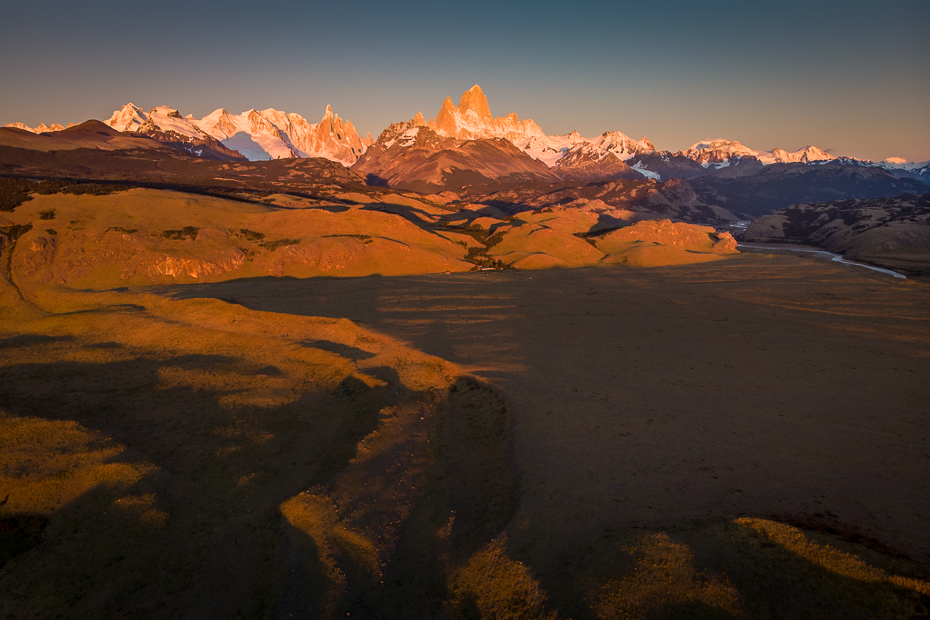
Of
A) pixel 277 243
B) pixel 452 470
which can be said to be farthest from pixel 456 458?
pixel 277 243

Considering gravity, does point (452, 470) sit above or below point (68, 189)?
below

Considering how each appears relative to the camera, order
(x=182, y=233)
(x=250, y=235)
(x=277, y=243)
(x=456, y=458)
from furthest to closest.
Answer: (x=250, y=235) → (x=277, y=243) → (x=182, y=233) → (x=456, y=458)

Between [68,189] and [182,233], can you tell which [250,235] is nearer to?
[182,233]

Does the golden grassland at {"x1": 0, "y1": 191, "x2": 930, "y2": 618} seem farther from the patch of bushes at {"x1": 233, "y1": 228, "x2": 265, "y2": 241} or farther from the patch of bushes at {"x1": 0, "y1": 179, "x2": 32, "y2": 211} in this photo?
the patch of bushes at {"x1": 0, "y1": 179, "x2": 32, "y2": 211}

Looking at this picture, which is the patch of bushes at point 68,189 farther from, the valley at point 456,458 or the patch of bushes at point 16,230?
the valley at point 456,458

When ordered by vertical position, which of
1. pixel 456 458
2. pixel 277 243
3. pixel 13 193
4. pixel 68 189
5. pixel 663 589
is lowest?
pixel 456 458

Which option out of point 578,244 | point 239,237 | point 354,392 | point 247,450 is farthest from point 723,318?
point 239,237

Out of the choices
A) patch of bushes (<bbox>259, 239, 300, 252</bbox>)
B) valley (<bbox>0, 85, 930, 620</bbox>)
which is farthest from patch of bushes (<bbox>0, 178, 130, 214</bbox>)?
patch of bushes (<bbox>259, 239, 300, 252</bbox>)

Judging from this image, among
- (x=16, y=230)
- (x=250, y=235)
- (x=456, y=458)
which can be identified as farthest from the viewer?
(x=250, y=235)

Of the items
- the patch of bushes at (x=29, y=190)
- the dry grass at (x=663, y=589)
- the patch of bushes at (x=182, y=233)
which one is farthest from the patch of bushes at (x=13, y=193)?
the dry grass at (x=663, y=589)
